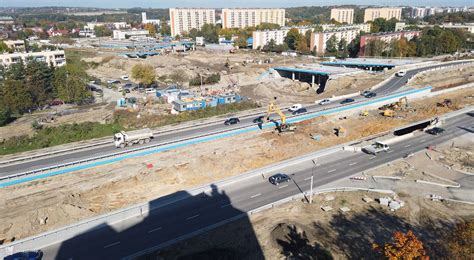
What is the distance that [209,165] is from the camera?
39438mm

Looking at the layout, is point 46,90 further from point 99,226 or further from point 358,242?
point 358,242

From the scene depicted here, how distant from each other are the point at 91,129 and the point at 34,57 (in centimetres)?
5736

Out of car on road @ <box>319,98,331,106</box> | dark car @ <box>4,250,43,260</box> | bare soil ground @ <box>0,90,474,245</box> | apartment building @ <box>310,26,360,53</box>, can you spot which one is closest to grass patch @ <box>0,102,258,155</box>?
bare soil ground @ <box>0,90,474,245</box>

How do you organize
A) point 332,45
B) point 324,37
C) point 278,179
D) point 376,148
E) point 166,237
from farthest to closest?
point 324,37, point 332,45, point 376,148, point 278,179, point 166,237

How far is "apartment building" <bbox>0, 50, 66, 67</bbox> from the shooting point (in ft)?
298

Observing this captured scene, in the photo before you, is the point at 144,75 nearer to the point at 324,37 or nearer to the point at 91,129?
the point at 91,129

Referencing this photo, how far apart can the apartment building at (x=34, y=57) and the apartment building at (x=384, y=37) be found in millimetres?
97278

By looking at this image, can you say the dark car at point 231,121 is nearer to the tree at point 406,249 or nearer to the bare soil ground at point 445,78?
the tree at point 406,249

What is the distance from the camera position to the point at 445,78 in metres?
79.0

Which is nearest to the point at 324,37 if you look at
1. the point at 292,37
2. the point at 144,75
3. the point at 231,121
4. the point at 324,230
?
the point at 292,37

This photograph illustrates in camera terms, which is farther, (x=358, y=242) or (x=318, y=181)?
(x=318, y=181)

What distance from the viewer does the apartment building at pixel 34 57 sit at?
9094 cm

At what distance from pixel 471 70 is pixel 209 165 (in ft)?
269

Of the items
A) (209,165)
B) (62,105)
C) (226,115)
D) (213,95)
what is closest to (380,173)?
(209,165)
